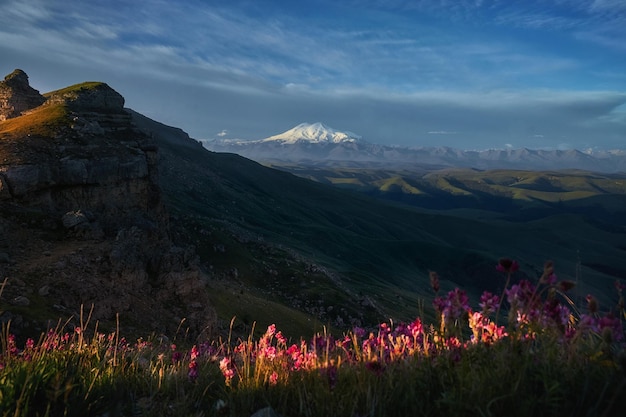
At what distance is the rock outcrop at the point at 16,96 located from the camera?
42487 millimetres

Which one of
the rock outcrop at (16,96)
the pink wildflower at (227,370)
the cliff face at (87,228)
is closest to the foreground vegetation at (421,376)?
the pink wildflower at (227,370)

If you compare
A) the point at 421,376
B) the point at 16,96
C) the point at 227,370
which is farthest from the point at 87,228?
the point at 16,96

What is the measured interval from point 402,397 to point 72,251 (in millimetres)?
19364

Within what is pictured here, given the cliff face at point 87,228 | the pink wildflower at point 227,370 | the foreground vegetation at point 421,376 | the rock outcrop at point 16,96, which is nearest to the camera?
the foreground vegetation at point 421,376

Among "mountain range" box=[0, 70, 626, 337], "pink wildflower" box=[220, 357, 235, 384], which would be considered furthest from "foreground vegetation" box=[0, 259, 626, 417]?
"mountain range" box=[0, 70, 626, 337]

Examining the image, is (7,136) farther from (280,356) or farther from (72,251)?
(280,356)

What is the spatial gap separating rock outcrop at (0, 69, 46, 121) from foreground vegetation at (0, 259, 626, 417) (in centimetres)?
4706

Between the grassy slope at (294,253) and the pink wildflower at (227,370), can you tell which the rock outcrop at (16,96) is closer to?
the grassy slope at (294,253)

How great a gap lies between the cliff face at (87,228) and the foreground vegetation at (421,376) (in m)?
11.6

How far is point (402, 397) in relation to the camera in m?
3.97

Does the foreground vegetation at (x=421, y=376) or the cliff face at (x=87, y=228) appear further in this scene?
the cliff face at (x=87, y=228)

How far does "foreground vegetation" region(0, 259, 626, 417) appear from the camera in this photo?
134 inches

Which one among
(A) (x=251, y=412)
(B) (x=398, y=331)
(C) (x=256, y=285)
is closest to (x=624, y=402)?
(B) (x=398, y=331)

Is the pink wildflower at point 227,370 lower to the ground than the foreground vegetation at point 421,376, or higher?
lower
